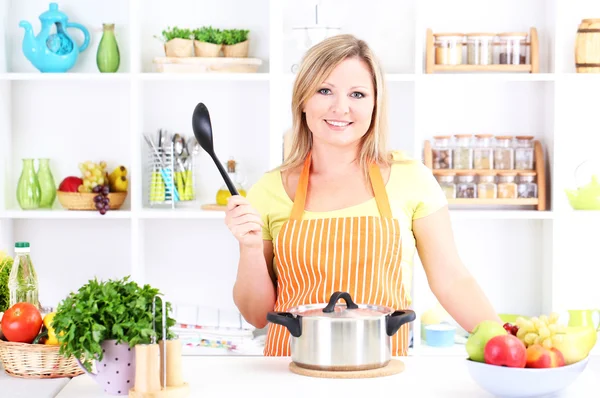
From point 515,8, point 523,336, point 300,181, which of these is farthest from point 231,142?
point 523,336

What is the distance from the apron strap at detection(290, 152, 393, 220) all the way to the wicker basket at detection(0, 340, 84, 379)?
0.71 metres

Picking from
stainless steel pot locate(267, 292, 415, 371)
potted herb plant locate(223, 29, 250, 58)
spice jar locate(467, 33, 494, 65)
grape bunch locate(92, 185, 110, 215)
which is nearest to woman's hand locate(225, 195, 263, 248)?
stainless steel pot locate(267, 292, 415, 371)

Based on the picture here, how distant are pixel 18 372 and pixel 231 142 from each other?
211 centimetres

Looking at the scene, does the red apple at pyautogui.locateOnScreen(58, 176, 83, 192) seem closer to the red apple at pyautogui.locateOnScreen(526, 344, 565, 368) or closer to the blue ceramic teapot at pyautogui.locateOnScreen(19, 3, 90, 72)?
the blue ceramic teapot at pyautogui.locateOnScreen(19, 3, 90, 72)

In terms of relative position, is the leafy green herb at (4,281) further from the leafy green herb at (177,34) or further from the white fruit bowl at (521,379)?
the leafy green herb at (177,34)

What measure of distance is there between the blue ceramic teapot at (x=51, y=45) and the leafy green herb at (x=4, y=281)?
5.58ft

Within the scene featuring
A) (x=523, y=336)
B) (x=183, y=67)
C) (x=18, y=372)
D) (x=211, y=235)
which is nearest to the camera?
(x=523, y=336)

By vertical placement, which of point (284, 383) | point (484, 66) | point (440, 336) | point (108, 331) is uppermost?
point (484, 66)

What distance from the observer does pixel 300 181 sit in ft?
7.28

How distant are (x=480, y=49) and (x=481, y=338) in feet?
7.31

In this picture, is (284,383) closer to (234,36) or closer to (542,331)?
(542,331)

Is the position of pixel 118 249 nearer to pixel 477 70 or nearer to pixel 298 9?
pixel 298 9

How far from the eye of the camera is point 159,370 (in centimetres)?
152

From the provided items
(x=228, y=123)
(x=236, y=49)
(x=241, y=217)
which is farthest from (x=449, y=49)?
(x=241, y=217)
